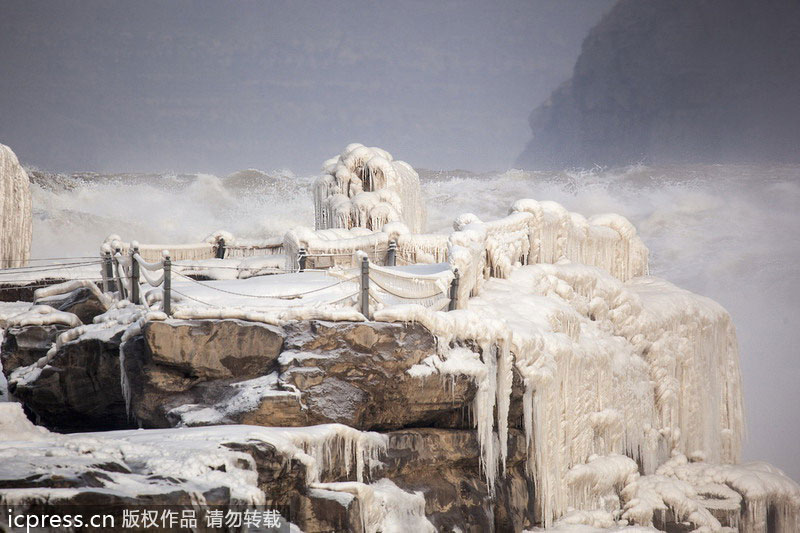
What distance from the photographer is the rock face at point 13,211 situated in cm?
2048

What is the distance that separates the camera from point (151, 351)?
12.9 metres

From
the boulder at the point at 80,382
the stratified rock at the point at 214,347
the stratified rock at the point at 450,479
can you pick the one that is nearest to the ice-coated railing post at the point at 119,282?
the boulder at the point at 80,382

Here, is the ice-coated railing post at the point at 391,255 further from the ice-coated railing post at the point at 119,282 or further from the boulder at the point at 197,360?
the boulder at the point at 197,360

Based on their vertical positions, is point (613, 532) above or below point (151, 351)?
below

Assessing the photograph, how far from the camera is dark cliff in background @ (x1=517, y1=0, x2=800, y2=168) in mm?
35281

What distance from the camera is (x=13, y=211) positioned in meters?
20.7

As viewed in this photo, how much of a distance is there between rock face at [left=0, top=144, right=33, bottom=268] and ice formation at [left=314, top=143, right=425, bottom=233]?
692 centimetres

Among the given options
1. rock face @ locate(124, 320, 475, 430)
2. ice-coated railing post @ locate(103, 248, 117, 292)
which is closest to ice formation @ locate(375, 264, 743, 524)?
rock face @ locate(124, 320, 475, 430)

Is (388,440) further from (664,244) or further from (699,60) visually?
(699,60)

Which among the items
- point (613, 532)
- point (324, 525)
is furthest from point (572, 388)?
point (324, 525)

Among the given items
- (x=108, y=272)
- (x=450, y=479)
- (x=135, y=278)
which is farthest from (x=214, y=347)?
(x=108, y=272)

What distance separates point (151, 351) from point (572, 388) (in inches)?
293

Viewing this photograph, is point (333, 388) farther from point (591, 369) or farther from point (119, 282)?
point (591, 369)

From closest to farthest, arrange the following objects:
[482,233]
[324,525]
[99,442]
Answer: [99,442], [324,525], [482,233]
